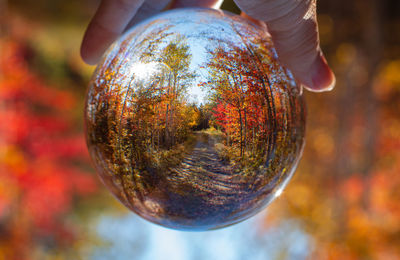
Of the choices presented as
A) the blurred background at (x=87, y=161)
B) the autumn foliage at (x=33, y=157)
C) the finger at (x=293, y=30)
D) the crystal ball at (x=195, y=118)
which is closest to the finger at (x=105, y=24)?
the crystal ball at (x=195, y=118)

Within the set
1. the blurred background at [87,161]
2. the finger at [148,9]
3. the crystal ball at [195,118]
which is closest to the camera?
the crystal ball at [195,118]

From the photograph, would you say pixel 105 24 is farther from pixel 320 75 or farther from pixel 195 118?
pixel 320 75

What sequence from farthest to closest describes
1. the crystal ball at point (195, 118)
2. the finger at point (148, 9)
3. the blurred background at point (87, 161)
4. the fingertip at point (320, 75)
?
the blurred background at point (87, 161)
the finger at point (148, 9)
the fingertip at point (320, 75)
the crystal ball at point (195, 118)

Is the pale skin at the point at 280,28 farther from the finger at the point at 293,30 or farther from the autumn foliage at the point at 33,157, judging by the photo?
the autumn foliage at the point at 33,157

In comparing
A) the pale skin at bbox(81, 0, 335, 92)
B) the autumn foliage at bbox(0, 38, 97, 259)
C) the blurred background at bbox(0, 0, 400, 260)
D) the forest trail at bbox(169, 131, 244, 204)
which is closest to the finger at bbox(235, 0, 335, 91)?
the pale skin at bbox(81, 0, 335, 92)

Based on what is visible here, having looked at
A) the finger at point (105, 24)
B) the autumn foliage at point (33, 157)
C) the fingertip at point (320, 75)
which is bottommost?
the autumn foliage at point (33, 157)

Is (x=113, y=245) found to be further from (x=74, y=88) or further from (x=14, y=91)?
(x=14, y=91)

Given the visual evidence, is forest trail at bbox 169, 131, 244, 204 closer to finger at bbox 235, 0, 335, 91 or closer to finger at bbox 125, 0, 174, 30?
finger at bbox 235, 0, 335, 91
